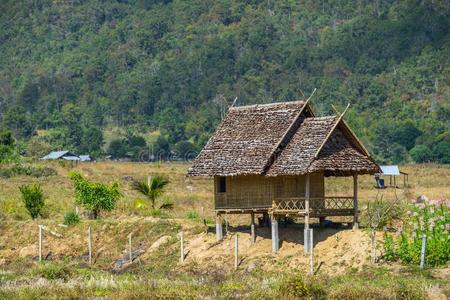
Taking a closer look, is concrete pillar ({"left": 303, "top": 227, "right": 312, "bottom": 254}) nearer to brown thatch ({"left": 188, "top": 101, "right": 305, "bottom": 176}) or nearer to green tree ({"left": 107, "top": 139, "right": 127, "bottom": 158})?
brown thatch ({"left": 188, "top": 101, "right": 305, "bottom": 176})

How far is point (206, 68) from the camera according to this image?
15025cm

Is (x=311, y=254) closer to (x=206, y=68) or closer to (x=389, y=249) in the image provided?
(x=389, y=249)

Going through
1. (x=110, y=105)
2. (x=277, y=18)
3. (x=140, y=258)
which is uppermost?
(x=277, y=18)

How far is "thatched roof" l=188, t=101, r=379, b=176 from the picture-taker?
35125mm

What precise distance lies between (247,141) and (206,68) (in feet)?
372

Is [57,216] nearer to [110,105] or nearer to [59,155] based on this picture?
[59,155]

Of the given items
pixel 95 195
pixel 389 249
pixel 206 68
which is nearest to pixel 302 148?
pixel 389 249

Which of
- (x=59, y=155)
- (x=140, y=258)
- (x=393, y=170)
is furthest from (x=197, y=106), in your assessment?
(x=140, y=258)

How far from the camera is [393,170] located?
57.8m

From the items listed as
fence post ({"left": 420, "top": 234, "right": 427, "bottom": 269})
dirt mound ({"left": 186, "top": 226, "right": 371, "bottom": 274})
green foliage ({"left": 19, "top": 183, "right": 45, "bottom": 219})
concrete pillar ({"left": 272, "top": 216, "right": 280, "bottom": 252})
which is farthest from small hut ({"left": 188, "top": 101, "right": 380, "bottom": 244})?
green foliage ({"left": 19, "top": 183, "right": 45, "bottom": 219})

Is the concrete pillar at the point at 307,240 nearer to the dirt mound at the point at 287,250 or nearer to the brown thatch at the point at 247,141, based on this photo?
the dirt mound at the point at 287,250

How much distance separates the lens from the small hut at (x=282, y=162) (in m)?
35.2

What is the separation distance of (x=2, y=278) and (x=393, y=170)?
29.6 meters

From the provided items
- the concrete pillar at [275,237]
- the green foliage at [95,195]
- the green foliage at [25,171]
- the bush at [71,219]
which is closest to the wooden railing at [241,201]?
the concrete pillar at [275,237]
